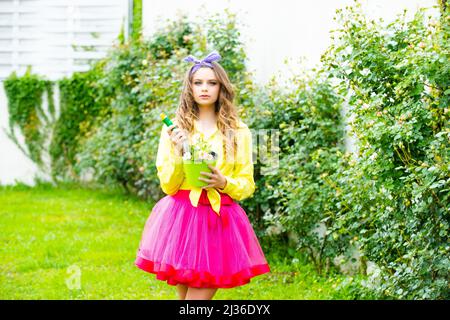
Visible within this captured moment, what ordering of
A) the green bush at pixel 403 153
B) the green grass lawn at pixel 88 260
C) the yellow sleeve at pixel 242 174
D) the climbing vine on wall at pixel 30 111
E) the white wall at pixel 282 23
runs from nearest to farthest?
1. the green bush at pixel 403 153
2. the yellow sleeve at pixel 242 174
3. the green grass lawn at pixel 88 260
4. the white wall at pixel 282 23
5. the climbing vine on wall at pixel 30 111

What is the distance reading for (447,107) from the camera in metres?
3.22

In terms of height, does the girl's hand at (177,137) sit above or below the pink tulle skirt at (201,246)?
above

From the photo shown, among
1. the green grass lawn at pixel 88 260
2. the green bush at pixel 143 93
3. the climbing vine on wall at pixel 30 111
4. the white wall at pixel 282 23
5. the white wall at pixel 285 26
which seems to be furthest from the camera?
the climbing vine on wall at pixel 30 111

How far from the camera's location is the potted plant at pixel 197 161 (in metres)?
3.21

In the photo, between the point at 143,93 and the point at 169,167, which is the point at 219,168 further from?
the point at 143,93

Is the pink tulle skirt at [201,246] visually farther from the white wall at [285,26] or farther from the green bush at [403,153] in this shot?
A: the white wall at [285,26]

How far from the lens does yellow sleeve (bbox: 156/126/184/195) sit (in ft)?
10.8

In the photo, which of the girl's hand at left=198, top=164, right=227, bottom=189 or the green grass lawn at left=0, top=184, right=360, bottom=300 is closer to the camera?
the girl's hand at left=198, top=164, right=227, bottom=189

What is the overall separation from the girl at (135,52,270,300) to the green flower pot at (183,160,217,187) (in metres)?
0.02

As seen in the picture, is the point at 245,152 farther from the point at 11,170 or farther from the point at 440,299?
the point at 11,170

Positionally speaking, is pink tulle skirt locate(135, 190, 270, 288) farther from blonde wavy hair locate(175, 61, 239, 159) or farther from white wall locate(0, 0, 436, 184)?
white wall locate(0, 0, 436, 184)

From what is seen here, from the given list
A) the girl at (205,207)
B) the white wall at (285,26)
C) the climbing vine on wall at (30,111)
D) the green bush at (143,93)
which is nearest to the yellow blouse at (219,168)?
the girl at (205,207)

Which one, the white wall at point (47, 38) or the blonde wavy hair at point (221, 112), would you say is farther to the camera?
the white wall at point (47, 38)

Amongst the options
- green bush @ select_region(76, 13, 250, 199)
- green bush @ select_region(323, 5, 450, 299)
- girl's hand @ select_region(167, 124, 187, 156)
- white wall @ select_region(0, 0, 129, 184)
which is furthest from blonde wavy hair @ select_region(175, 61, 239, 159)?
white wall @ select_region(0, 0, 129, 184)
